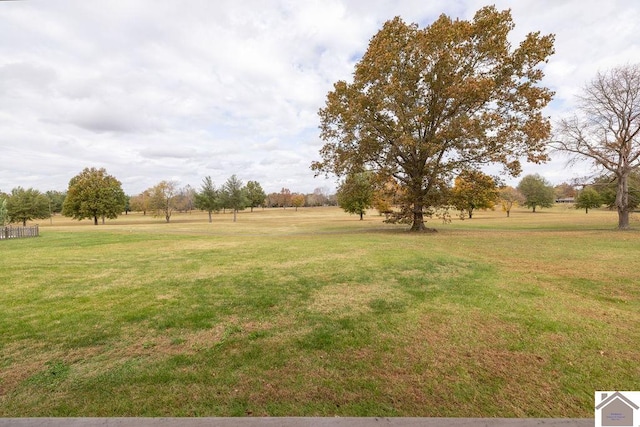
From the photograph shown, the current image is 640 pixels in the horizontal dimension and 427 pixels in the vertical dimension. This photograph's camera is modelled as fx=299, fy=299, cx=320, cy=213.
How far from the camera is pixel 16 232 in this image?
2455 cm

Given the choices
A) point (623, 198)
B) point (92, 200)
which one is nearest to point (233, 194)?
point (92, 200)

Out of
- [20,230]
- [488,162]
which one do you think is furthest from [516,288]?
[20,230]

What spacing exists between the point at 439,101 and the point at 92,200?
6180cm

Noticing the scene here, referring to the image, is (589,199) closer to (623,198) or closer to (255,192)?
(623,198)

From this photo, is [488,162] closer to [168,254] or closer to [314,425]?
[168,254]

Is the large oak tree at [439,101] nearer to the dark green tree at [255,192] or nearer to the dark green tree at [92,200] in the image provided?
the dark green tree at [92,200]

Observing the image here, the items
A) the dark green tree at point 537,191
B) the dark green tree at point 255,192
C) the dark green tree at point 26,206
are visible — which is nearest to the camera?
the dark green tree at point 26,206

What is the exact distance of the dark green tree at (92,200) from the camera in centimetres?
5588

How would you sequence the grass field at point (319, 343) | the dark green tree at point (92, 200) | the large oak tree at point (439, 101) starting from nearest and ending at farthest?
the grass field at point (319, 343) < the large oak tree at point (439, 101) < the dark green tree at point (92, 200)

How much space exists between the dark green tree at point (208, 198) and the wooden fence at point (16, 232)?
104ft
